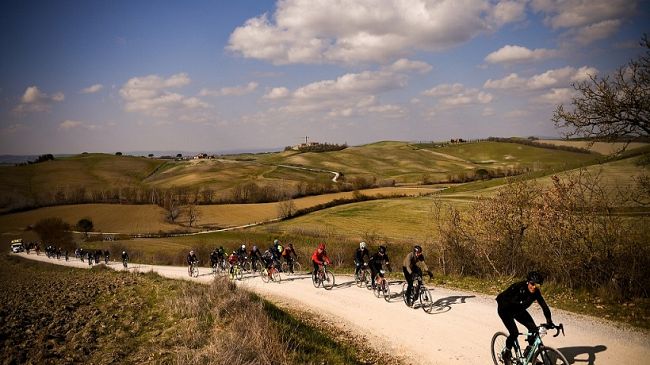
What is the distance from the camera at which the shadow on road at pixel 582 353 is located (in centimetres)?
907

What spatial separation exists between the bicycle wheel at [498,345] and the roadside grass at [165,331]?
10.6ft

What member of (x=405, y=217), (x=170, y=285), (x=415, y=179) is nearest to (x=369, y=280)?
(x=170, y=285)

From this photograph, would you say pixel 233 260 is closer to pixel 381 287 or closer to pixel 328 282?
pixel 328 282

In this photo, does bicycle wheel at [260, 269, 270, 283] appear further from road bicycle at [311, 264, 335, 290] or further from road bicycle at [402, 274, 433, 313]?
road bicycle at [402, 274, 433, 313]

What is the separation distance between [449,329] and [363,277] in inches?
273

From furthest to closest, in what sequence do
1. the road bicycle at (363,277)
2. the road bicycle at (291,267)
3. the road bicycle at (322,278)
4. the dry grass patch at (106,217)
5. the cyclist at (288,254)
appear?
the dry grass patch at (106,217) < the road bicycle at (291,267) < the cyclist at (288,254) < the road bicycle at (322,278) < the road bicycle at (363,277)

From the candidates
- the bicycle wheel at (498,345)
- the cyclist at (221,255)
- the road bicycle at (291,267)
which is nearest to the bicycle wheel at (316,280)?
the road bicycle at (291,267)

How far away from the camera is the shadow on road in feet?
29.7

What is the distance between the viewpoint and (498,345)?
9438mm

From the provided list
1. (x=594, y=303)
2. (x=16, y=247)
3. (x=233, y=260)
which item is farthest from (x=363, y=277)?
(x=16, y=247)

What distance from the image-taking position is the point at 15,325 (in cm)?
1291

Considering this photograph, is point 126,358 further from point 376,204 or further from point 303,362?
point 376,204

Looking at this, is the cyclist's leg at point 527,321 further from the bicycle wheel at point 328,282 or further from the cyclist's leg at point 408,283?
the bicycle wheel at point 328,282

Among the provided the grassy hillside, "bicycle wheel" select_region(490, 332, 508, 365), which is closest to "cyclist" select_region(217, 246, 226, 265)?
"bicycle wheel" select_region(490, 332, 508, 365)
